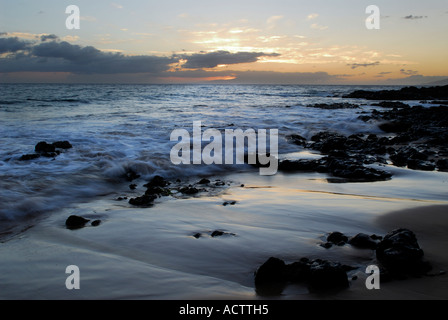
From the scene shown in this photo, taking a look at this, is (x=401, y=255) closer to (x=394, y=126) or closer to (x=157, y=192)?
(x=157, y=192)

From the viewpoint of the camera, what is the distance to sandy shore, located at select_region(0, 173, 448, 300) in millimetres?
2516

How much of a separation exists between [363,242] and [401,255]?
475 mm

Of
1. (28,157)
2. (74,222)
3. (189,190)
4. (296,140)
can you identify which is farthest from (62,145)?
(296,140)

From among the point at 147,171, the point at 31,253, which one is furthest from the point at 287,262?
the point at 147,171

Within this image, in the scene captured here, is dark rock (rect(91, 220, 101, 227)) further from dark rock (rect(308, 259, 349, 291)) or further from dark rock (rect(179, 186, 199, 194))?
dark rock (rect(308, 259, 349, 291))

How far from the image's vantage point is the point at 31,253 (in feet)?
10.7

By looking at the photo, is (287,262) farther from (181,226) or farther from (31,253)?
(31,253)

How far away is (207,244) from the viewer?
3.40 metres

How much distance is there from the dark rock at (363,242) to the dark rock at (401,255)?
20cm

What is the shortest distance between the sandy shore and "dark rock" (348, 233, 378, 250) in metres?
0.13

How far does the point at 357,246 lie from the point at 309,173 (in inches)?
150

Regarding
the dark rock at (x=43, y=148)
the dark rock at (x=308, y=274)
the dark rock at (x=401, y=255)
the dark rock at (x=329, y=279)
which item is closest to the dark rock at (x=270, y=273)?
the dark rock at (x=308, y=274)

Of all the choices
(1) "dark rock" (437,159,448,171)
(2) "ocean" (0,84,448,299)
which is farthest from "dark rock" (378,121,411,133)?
(1) "dark rock" (437,159,448,171)

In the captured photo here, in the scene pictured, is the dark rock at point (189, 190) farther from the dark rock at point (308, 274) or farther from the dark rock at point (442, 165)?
the dark rock at point (442, 165)
